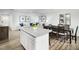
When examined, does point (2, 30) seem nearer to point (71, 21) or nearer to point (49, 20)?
point (49, 20)

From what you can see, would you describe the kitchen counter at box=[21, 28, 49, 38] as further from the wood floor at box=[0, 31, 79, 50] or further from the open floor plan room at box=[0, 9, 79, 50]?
the wood floor at box=[0, 31, 79, 50]

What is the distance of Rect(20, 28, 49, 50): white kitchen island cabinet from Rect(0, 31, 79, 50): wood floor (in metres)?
0.06

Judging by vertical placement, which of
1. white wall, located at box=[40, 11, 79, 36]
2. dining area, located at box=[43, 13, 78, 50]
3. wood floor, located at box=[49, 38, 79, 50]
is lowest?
wood floor, located at box=[49, 38, 79, 50]

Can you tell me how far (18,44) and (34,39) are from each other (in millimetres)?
213

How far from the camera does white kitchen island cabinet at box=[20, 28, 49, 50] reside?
1.40m

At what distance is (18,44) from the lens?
4.72ft

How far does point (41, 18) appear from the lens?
1449 millimetres

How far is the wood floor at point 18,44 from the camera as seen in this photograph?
1.41 m

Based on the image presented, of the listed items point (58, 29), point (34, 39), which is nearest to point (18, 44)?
point (34, 39)

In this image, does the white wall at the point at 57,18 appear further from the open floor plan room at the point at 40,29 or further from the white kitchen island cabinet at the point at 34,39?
the white kitchen island cabinet at the point at 34,39

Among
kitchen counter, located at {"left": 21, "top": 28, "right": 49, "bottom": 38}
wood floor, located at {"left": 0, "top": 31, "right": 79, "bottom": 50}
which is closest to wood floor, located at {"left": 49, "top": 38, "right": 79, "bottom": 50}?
wood floor, located at {"left": 0, "top": 31, "right": 79, "bottom": 50}

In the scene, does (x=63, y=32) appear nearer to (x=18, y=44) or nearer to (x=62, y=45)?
(x=62, y=45)

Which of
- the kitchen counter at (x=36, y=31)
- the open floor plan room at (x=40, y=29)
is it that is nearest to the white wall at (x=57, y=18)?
the open floor plan room at (x=40, y=29)
